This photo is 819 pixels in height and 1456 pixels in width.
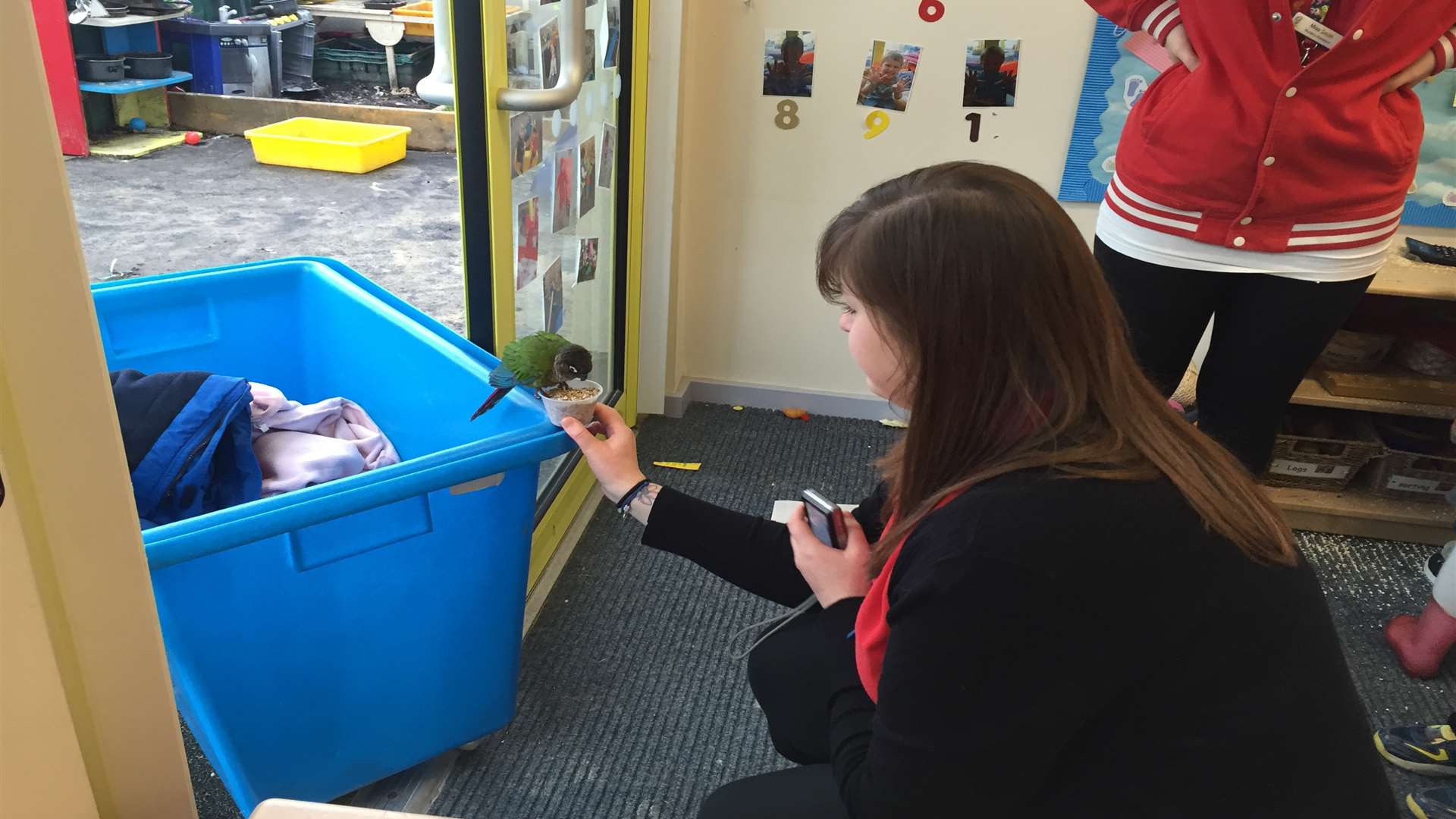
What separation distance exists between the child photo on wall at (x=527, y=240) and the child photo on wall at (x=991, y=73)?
3.08 feet

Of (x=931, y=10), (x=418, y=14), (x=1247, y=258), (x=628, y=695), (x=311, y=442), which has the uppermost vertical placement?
(x=931, y=10)

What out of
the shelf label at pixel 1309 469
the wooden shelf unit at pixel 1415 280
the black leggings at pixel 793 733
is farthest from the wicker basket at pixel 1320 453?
the black leggings at pixel 793 733

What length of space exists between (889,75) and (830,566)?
52.3 inches

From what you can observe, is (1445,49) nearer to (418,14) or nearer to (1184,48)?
(1184,48)

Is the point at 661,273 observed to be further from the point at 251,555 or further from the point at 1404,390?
the point at 1404,390

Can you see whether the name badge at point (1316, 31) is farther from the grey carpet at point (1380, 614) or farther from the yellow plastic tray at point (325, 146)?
the yellow plastic tray at point (325, 146)

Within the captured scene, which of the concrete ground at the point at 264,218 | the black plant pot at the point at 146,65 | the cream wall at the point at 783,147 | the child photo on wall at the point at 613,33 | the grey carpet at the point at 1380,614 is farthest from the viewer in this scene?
the black plant pot at the point at 146,65

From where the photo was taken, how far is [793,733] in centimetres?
102

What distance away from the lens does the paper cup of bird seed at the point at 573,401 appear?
1000 mm

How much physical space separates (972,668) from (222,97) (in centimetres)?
469

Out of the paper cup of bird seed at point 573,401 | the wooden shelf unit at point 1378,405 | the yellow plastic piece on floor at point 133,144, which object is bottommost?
the yellow plastic piece on floor at point 133,144

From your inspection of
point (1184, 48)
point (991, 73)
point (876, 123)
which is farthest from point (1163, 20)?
point (876, 123)

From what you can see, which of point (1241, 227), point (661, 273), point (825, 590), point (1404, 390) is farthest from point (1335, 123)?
point (661, 273)

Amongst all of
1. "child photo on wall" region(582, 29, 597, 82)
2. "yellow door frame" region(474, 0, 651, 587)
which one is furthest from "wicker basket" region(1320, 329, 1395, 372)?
"child photo on wall" region(582, 29, 597, 82)
